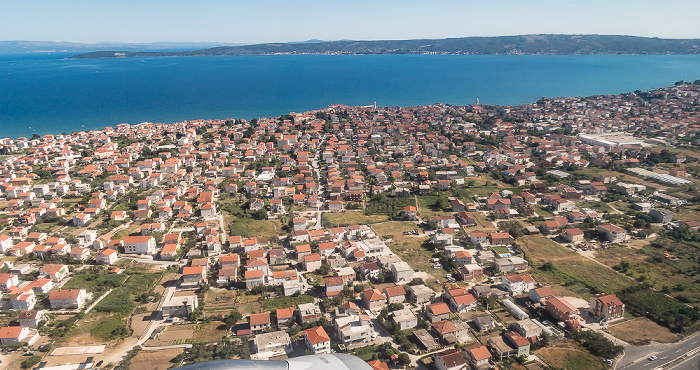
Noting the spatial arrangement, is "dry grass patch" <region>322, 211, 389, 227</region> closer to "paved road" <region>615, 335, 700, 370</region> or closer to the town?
the town

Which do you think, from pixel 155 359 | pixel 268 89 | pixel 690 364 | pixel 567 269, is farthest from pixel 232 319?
pixel 268 89

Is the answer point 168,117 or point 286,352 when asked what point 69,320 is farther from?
point 168,117

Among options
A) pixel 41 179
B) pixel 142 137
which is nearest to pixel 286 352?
pixel 41 179

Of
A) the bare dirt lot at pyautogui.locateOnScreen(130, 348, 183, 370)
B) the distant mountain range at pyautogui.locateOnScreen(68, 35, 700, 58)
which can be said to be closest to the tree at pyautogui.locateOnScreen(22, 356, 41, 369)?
the bare dirt lot at pyautogui.locateOnScreen(130, 348, 183, 370)

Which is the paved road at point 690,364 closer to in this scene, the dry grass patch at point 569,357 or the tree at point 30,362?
the dry grass patch at point 569,357

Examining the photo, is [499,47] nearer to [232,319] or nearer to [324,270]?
[324,270]
